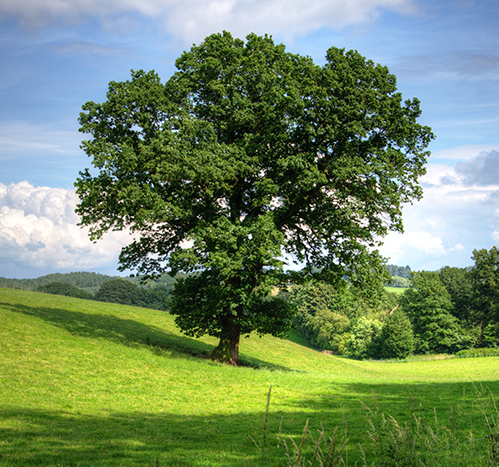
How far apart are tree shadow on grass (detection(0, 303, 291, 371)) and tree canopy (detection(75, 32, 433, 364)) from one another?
4802 millimetres

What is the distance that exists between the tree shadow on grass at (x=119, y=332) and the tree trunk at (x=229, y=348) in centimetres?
279

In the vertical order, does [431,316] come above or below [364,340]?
Answer: above

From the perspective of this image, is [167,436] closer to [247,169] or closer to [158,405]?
[158,405]

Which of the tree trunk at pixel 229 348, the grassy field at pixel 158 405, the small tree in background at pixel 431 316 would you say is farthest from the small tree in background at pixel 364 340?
the tree trunk at pixel 229 348

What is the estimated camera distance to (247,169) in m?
22.9

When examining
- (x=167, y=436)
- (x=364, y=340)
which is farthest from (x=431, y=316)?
(x=167, y=436)

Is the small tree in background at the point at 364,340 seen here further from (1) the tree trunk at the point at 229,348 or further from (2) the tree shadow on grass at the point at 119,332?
(1) the tree trunk at the point at 229,348

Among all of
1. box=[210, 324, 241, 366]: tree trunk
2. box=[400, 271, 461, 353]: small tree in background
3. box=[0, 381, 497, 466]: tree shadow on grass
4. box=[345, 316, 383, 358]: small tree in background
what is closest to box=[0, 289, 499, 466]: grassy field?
box=[0, 381, 497, 466]: tree shadow on grass

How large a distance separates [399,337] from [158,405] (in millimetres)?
75929

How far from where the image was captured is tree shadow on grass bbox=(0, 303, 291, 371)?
27822 mm

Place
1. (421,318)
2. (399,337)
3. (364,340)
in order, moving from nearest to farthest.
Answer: (399,337)
(421,318)
(364,340)

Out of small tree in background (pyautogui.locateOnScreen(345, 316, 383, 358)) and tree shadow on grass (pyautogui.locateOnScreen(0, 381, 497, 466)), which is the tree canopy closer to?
tree shadow on grass (pyautogui.locateOnScreen(0, 381, 497, 466))

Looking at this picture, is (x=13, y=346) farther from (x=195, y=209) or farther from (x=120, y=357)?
(x=195, y=209)

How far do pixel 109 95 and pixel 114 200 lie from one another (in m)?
6.45
